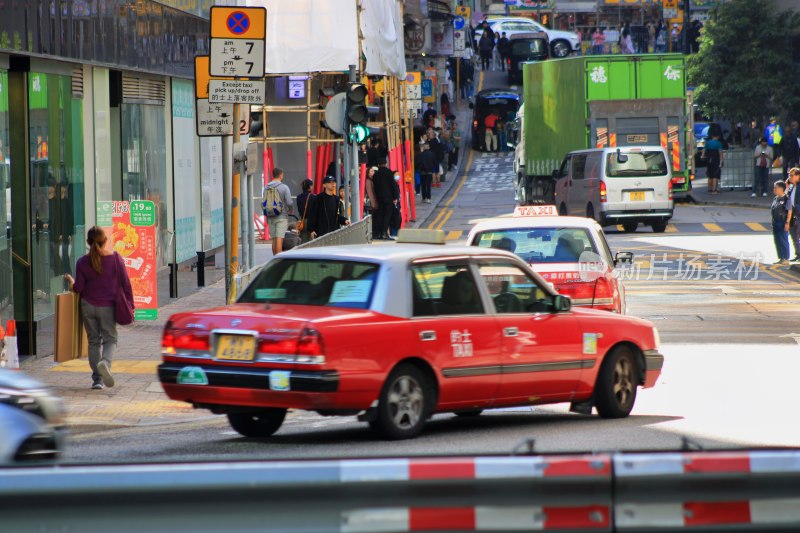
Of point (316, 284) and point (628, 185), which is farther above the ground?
point (628, 185)

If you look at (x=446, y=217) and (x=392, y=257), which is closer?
(x=392, y=257)

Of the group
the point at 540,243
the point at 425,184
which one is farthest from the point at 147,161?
the point at 425,184

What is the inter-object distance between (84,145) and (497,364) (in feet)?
29.7

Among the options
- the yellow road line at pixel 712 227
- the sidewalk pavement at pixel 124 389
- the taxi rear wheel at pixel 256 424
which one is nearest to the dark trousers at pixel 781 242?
the yellow road line at pixel 712 227

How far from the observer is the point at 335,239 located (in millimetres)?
18984

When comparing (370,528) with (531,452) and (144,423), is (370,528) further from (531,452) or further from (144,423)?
(144,423)

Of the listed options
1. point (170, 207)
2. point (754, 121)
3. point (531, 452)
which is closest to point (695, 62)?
point (754, 121)

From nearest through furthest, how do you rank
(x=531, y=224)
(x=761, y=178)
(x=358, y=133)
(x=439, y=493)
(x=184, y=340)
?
(x=439, y=493)
(x=184, y=340)
(x=531, y=224)
(x=358, y=133)
(x=761, y=178)

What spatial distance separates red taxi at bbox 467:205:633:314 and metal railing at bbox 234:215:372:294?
2.07 m

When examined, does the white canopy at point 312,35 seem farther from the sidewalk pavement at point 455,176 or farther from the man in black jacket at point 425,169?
the man in black jacket at point 425,169

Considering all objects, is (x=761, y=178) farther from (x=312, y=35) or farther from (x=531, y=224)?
(x=531, y=224)

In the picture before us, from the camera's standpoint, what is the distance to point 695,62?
52.7 meters

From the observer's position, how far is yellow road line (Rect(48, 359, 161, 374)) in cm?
1502

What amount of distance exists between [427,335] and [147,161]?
470 inches
